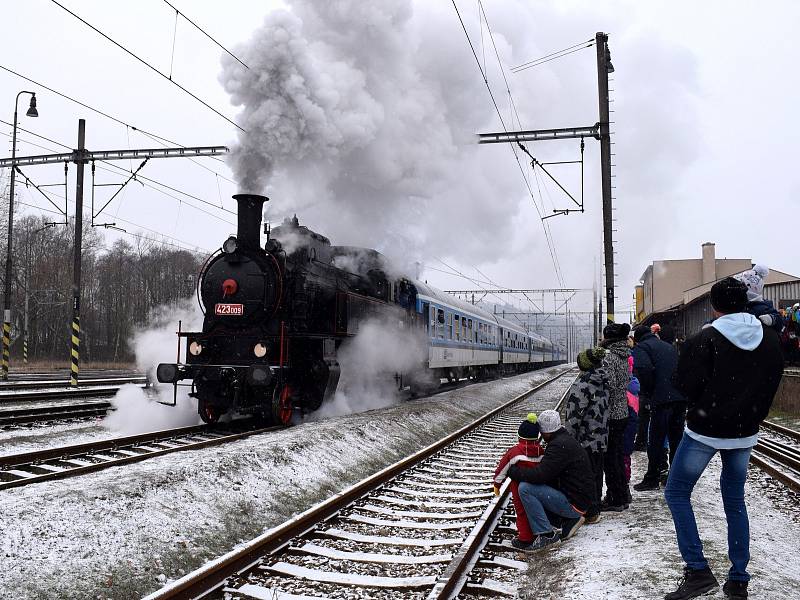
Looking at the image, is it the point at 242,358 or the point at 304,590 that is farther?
the point at 242,358

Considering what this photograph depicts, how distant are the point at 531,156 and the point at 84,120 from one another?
12.8 meters

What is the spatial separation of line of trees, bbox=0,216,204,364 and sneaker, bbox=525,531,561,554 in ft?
133

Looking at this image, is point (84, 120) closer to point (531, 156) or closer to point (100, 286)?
point (531, 156)

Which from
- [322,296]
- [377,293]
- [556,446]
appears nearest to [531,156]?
[377,293]

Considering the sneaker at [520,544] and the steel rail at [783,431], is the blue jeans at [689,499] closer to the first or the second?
the sneaker at [520,544]

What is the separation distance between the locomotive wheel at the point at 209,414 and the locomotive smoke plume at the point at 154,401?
817mm

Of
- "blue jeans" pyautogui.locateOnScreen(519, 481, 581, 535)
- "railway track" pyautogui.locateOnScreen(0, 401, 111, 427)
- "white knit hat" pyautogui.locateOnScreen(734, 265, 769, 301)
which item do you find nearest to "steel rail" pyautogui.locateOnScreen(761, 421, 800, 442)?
"white knit hat" pyautogui.locateOnScreen(734, 265, 769, 301)

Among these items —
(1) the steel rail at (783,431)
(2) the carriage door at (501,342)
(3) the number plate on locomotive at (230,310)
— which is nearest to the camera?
(3) the number plate on locomotive at (230,310)

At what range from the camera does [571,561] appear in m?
4.73

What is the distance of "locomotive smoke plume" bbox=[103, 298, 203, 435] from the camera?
11.8 meters

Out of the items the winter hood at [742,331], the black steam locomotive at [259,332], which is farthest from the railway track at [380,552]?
the black steam locomotive at [259,332]

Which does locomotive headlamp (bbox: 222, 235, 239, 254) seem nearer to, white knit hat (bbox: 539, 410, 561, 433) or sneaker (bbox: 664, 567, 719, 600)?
white knit hat (bbox: 539, 410, 561, 433)

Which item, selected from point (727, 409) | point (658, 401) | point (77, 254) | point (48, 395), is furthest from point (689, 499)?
point (77, 254)

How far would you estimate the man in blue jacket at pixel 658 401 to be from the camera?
6.83 meters
